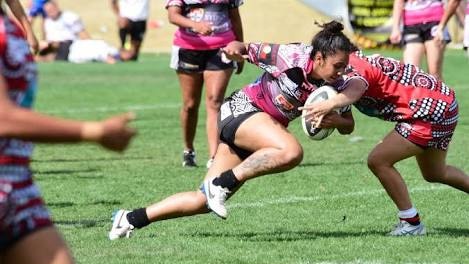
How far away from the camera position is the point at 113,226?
23.8ft

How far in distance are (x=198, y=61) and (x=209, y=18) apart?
0.41m

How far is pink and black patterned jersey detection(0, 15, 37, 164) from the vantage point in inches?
159

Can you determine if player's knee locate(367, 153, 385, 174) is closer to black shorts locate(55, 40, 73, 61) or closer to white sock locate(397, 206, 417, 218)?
white sock locate(397, 206, 417, 218)

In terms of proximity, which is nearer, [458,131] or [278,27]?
[458,131]

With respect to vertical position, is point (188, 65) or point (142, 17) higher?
point (188, 65)

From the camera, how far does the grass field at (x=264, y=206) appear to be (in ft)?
22.6

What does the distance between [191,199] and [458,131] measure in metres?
7.28

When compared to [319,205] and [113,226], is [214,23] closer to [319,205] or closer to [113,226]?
[319,205]

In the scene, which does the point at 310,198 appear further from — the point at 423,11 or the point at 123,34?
the point at 123,34

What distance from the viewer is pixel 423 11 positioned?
14266 millimetres

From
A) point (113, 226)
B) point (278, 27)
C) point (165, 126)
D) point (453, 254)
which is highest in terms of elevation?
point (453, 254)

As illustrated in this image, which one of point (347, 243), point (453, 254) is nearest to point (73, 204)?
point (347, 243)

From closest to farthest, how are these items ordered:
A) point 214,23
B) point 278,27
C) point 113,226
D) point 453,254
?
point 453,254, point 113,226, point 214,23, point 278,27

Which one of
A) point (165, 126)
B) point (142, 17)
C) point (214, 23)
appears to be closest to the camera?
point (214, 23)
